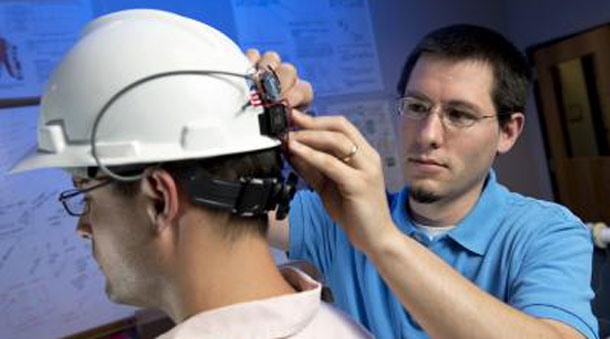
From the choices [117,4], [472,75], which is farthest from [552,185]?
[117,4]

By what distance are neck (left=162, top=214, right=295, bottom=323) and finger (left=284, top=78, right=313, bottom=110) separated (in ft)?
0.79

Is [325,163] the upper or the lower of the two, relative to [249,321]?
upper

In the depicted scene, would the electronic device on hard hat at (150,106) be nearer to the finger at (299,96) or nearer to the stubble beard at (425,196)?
the finger at (299,96)

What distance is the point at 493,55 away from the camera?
54.4 inches

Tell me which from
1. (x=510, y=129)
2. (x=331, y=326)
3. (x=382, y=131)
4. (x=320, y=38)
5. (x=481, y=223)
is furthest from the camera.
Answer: (x=382, y=131)

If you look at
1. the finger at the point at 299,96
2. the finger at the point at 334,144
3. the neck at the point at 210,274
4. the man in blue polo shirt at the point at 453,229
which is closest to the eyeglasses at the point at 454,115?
the man in blue polo shirt at the point at 453,229

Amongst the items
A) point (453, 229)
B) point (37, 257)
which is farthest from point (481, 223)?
point (37, 257)

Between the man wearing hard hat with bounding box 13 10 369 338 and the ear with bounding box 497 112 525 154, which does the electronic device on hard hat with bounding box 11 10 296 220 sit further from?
the ear with bounding box 497 112 525 154

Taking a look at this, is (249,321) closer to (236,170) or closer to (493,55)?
(236,170)

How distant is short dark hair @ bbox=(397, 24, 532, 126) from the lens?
137 centimetres

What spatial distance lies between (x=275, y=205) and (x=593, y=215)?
3.79 metres

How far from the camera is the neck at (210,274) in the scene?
78 cm

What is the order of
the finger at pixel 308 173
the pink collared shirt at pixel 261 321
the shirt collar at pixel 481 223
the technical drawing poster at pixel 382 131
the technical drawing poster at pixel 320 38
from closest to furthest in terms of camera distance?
1. the pink collared shirt at pixel 261 321
2. the finger at pixel 308 173
3. the shirt collar at pixel 481 223
4. the technical drawing poster at pixel 320 38
5. the technical drawing poster at pixel 382 131

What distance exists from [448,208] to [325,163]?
67cm
